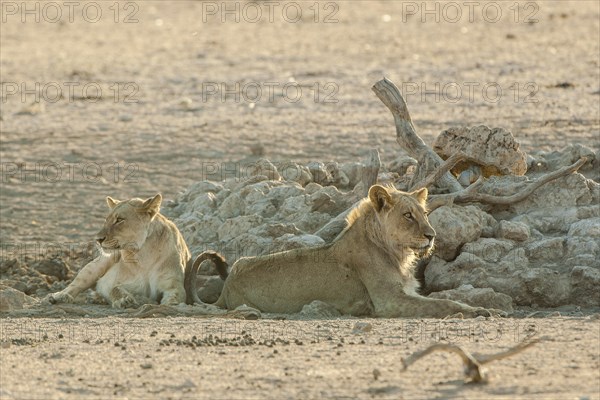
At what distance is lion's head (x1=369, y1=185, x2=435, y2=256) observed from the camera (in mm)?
10750

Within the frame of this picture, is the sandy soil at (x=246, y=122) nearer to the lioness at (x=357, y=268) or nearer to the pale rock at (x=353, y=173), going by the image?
the lioness at (x=357, y=268)

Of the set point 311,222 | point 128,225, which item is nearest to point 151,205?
point 128,225

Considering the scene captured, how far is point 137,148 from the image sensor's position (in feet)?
60.3

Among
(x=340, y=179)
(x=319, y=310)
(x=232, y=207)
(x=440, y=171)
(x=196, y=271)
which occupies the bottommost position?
(x=319, y=310)

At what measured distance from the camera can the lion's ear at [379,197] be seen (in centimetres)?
1085

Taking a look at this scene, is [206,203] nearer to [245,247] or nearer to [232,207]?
[232,207]

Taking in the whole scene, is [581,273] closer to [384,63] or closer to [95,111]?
[95,111]

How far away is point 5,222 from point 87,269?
3502 millimetres

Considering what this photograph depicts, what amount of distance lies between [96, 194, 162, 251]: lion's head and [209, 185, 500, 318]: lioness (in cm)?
89

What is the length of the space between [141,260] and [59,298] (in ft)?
2.31

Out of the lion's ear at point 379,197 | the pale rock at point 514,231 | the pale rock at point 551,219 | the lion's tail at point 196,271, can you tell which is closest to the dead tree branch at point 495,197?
the pale rock at point 551,219

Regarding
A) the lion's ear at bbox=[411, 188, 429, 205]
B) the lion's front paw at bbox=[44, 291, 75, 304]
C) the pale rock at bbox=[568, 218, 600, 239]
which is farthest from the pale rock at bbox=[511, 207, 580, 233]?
the lion's front paw at bbox=[44, 291, 75, 304]

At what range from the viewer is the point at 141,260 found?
1164 cm

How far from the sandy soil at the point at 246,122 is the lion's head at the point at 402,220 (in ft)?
3.50
